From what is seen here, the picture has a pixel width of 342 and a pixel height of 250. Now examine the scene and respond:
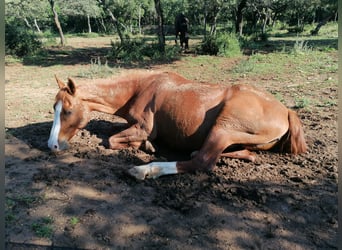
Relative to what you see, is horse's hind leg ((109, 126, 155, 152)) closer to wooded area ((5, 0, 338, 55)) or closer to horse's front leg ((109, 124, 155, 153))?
horse's front leg ((109, 124, 155, 153))

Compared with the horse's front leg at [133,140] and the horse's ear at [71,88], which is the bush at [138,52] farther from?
the horse's front leg at [133,140]

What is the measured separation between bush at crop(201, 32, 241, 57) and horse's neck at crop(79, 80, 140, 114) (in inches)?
366

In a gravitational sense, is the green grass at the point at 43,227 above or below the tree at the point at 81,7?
below

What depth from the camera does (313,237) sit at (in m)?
2.81

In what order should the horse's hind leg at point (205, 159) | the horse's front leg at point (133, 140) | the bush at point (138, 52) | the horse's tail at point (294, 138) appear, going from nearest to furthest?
the horse's hind leg at point (205, 159) → the horse's tail at point (294, 138) → the horse's front leg at point (133, 140) → the bush at point (138, 52)

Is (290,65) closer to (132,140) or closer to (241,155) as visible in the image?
(241,155)

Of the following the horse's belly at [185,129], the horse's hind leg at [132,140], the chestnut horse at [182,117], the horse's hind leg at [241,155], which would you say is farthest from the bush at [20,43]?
the horse's hind leg at [241,155]

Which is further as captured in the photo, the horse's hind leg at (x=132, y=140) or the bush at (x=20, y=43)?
the bush at (x=20, y=43)

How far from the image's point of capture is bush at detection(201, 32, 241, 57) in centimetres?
1369

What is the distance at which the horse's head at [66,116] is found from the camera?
4359 millimetres

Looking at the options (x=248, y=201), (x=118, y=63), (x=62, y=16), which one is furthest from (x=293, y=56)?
(x=62, y=16)

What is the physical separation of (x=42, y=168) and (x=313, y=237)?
2.98 metres

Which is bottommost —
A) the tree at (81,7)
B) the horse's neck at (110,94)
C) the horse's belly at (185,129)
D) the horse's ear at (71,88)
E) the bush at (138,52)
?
the bush at (138,52)

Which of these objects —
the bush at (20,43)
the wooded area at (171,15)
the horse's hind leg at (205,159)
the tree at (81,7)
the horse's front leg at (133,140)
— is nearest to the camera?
the horse's hind leg at (205,159)
